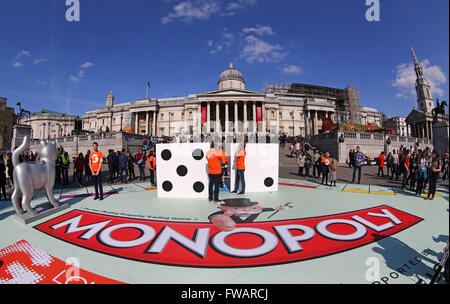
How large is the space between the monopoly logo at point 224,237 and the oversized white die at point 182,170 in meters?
2.51

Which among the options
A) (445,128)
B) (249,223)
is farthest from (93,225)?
(445,128)

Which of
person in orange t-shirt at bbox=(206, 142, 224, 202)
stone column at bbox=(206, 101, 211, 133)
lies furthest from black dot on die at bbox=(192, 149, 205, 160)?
stone column at bbox=(206, 101, 211, 133)

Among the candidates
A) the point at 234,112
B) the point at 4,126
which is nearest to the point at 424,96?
the point at 234,112

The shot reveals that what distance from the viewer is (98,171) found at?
21.5ft

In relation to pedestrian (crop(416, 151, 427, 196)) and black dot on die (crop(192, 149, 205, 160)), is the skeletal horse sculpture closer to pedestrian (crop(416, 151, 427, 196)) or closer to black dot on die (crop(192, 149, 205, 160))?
black dot on die (crop(192, 149, 205, 160))

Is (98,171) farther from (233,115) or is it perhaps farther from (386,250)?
(233,115)

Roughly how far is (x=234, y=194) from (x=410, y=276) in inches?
205

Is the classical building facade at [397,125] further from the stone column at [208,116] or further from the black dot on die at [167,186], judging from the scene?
the black dot on die at [167,186]

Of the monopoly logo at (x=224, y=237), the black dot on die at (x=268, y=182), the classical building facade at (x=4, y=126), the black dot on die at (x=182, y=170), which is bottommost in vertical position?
the monopoly logo at (x=224, y=237)

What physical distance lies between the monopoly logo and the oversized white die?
251 cm

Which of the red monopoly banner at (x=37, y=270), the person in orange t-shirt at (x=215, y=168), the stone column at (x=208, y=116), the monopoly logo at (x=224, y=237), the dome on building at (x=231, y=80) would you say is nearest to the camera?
the red monopoly banner at (x=37, y=270)

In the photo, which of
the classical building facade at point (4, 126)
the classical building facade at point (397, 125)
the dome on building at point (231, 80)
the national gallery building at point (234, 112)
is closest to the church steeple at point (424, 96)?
the classical building facade at point (397, 125)

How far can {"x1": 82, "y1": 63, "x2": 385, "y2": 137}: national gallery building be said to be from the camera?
49.2 m

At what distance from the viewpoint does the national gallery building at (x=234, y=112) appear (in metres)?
49.2
